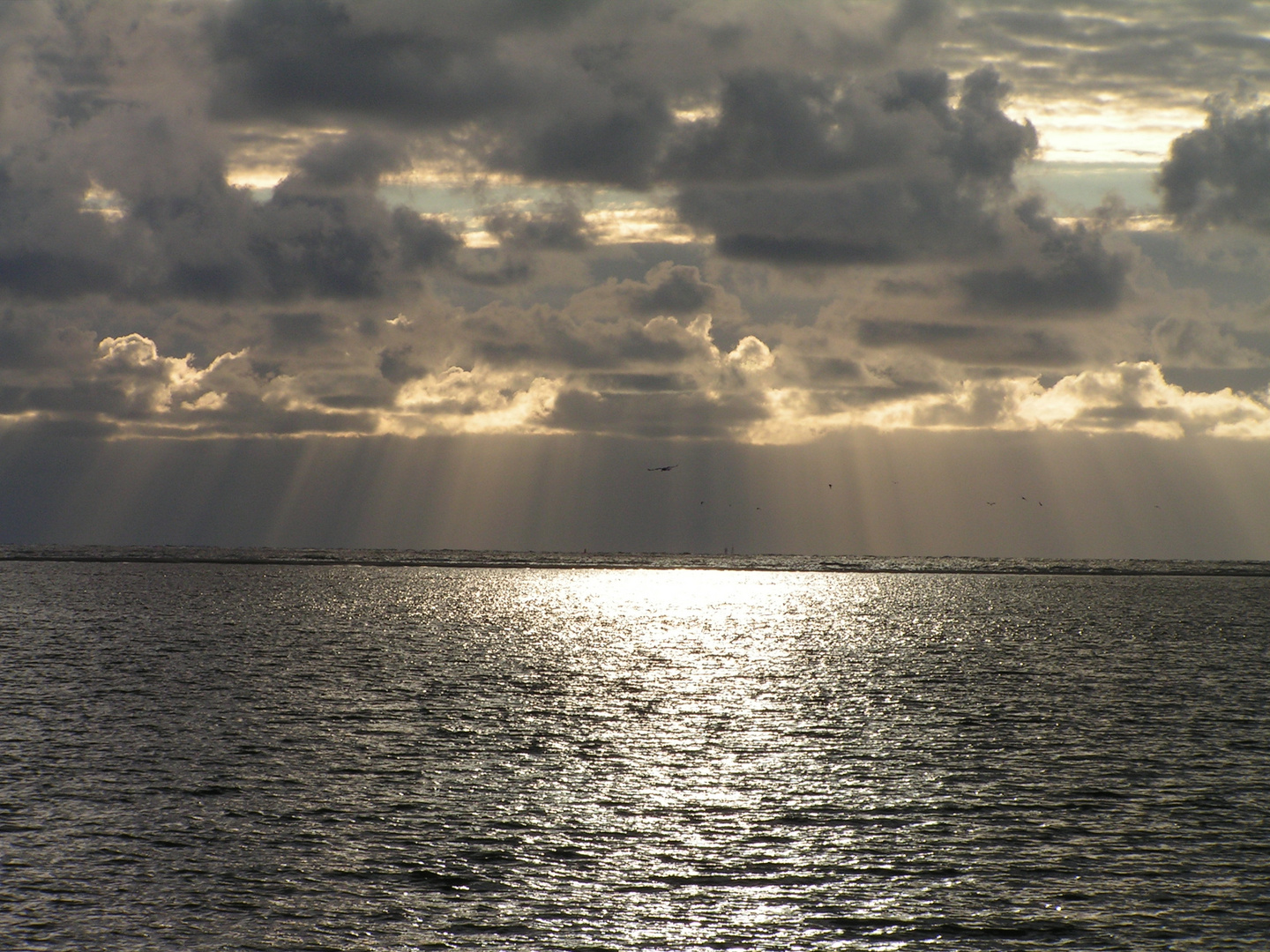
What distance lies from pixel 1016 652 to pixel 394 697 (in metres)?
65.8

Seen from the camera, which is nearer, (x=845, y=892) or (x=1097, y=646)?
(x=845, y=892)

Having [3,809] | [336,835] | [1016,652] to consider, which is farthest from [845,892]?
[1016,652]

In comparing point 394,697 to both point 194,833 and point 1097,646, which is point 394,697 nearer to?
point 194,833

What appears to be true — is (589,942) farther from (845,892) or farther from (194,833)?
(194,833)

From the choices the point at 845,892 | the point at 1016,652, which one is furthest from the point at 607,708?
the point at 1016,652

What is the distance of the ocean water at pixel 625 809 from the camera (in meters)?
28.0

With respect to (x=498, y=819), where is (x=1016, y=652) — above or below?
below

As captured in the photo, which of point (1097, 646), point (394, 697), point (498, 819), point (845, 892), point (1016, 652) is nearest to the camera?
point (845, 892)

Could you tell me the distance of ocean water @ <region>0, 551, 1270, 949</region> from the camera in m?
28.0

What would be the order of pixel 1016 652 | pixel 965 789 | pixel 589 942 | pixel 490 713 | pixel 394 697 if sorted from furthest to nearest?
pixel 1016 652 → pixel 394 697 → pixel 490 713 → pixel 965 789 → pixel 589 942

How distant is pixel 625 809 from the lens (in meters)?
39.6

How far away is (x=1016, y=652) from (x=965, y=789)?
73.0 metres

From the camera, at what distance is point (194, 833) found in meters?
35.5

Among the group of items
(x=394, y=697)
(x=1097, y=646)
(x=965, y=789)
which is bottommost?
(x=1097, y=646)
